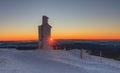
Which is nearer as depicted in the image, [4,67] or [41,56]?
[4,67]

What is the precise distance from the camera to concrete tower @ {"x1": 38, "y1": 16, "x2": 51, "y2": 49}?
33.5 metres

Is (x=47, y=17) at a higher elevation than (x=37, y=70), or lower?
higher

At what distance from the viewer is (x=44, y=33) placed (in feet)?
110

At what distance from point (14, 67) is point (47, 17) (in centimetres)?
1302

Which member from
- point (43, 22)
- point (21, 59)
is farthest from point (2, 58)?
point (43, 22)

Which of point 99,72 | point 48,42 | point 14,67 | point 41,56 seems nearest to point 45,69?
point 14,67

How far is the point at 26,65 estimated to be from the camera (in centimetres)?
2291

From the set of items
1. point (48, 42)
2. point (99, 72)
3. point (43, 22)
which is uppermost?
point (43, 22)

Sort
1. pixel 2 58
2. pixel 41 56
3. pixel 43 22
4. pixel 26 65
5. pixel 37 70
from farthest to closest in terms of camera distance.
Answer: pixel 43 22 < pixel 41 56 < pixel 2 58 < pixel 26 65 < pixel 37 70

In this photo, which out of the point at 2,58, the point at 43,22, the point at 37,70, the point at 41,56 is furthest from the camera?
the point at 43,22

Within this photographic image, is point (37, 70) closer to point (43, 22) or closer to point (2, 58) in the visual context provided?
point (2, 58)

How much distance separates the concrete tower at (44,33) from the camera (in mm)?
33500

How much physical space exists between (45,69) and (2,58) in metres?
4.65

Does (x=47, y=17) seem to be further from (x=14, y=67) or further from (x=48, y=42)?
(x=14, y=67)
